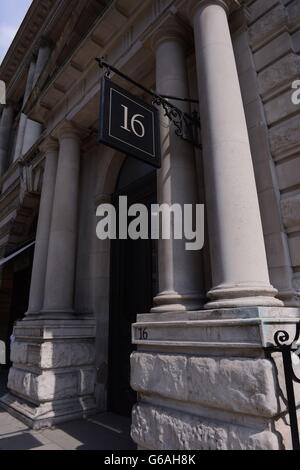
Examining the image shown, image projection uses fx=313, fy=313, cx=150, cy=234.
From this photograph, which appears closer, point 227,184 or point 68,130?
point 227,184

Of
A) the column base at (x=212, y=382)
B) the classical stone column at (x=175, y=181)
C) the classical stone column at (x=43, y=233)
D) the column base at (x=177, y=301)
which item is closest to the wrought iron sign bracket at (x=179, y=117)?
the classical stone column at (x=175, y=181)

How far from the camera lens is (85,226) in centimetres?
834

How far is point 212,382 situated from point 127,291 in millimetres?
4142

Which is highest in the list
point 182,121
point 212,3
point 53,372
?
point 212,3

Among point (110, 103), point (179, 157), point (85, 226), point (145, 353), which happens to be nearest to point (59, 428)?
point (145, 353)

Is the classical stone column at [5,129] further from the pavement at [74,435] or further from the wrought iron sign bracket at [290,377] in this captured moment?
the wrought iron sign bracket at [290,377]

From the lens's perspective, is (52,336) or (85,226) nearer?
(52,336)

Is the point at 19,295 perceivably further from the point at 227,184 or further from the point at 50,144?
the point at 227,184

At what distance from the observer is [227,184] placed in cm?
382

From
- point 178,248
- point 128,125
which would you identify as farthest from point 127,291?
point 128,125

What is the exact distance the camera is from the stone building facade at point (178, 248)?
3139 mm

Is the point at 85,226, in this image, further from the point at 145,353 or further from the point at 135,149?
the point at 145,353

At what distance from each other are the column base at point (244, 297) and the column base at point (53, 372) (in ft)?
13.5

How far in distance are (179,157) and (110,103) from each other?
1.28 metres
